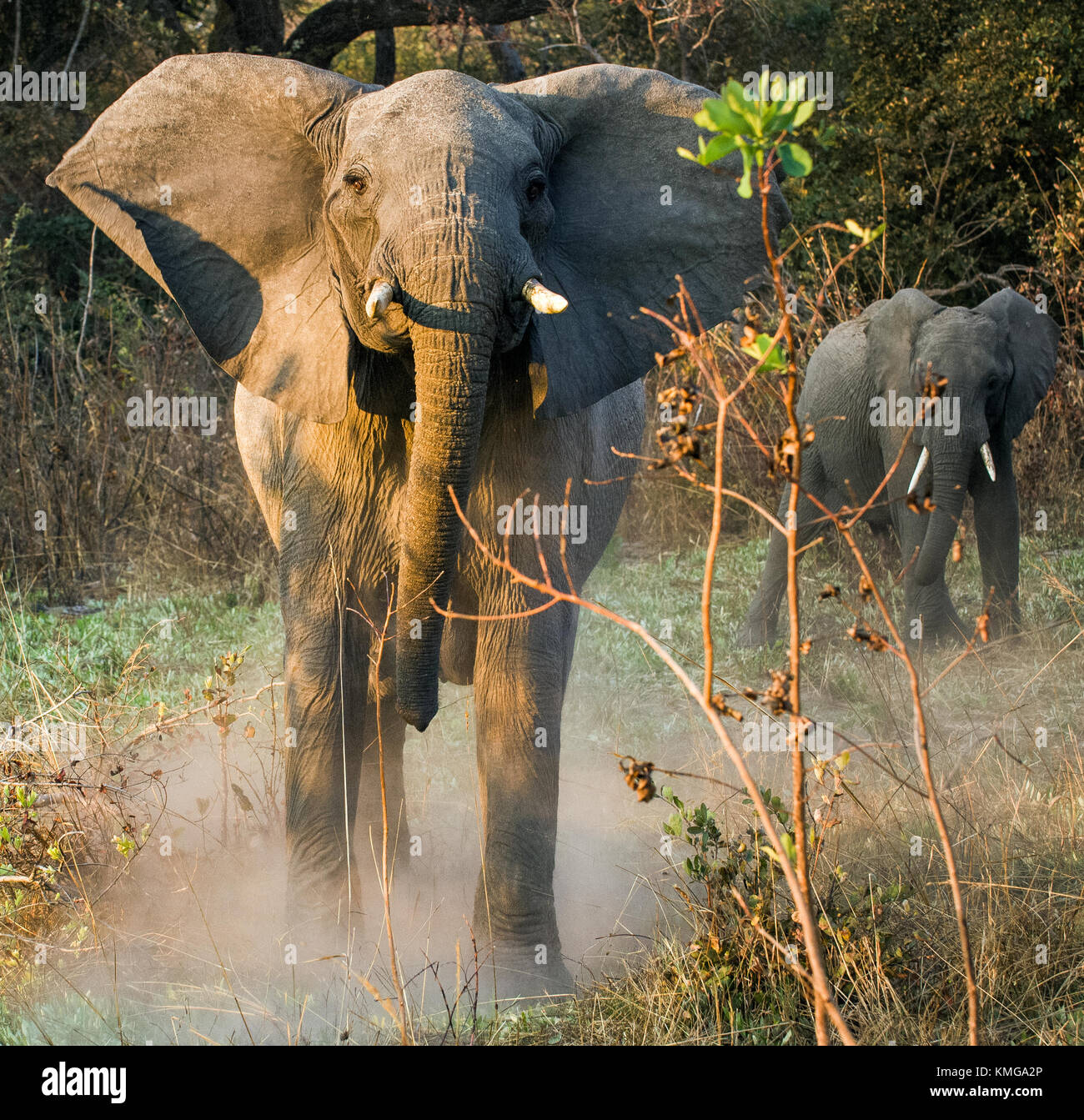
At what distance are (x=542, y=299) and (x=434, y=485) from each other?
1.93 ft

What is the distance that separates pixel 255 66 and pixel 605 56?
1241 cm

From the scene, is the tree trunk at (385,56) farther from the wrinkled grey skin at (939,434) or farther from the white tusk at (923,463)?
the white tusk at (923,463)

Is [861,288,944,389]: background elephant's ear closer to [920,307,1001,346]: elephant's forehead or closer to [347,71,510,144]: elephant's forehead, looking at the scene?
[920,307,1001,346]: elephant's forehead

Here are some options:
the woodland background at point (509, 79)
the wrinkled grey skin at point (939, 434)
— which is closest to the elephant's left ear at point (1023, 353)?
the wrinkled grey skin at point (939, 434)

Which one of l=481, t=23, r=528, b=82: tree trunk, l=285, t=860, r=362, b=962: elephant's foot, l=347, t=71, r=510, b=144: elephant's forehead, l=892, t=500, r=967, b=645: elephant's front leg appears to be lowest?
l=285, t=860, r=362, b=962: elephant's foot

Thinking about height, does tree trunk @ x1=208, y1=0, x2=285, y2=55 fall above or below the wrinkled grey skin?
above

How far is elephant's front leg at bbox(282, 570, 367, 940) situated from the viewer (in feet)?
13.4

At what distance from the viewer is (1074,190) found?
38.9 ft

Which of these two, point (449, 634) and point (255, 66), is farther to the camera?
point (449, 634)

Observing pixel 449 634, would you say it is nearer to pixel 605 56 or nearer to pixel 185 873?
pixel 185 873

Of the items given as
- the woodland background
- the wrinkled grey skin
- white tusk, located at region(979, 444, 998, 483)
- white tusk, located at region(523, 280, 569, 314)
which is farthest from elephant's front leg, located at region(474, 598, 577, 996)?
the woodland background

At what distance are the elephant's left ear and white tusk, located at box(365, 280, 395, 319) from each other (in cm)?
595

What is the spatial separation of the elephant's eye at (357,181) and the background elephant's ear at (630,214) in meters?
0.68
